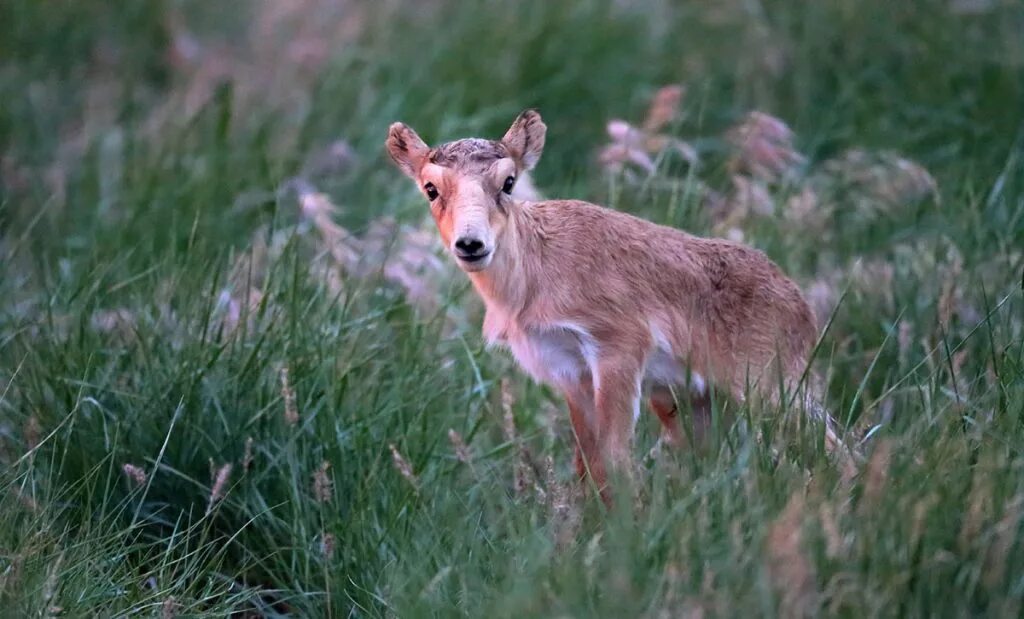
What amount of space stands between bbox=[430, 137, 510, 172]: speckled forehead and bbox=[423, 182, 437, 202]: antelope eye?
89 mm

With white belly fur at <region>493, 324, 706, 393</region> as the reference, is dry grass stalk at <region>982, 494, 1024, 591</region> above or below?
above

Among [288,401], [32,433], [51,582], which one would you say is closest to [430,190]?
[288,401]

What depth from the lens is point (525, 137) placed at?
5.89 meters

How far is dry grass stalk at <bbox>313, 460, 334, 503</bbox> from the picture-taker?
17.1ft

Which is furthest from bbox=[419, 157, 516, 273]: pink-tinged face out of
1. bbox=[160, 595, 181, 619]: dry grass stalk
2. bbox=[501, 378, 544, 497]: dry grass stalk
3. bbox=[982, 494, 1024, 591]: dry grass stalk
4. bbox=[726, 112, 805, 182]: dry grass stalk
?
bbox=[726, 112, 805, 182]: dry grass stalk

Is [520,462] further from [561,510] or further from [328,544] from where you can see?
[328,544]

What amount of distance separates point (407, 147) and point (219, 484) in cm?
163

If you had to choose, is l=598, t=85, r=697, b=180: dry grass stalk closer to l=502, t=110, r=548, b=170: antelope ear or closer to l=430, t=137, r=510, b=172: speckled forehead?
l=502, t=110, r=548, b=170: antelope ear

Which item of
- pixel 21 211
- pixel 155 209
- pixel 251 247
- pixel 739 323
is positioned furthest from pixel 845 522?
pixel 21 211

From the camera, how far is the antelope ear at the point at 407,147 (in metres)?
5.95

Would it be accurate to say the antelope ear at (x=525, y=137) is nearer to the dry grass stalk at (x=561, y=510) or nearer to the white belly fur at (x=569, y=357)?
the white belly fur at (x=569, y=357)

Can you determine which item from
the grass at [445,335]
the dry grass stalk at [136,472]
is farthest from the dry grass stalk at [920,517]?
the dry grass stalk at [136,472]

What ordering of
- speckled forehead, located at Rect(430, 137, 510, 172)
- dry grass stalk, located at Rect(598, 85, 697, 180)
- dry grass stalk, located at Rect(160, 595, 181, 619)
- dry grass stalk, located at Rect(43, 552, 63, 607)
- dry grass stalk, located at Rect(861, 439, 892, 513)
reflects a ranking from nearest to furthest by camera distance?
dry grass stalk, located at Rect(861, 439, 892, 513) < dry grass stalk, located at Rect(43, 552, 63, 607) < dry grass stalk, located at Rect(160, 595, 181, 619) < speckled forehead, located at Rect(430, 137, 510, 172) < dry grass stalk, located at Rect(598, 85, 697, 180)

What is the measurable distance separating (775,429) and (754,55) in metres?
6.30
